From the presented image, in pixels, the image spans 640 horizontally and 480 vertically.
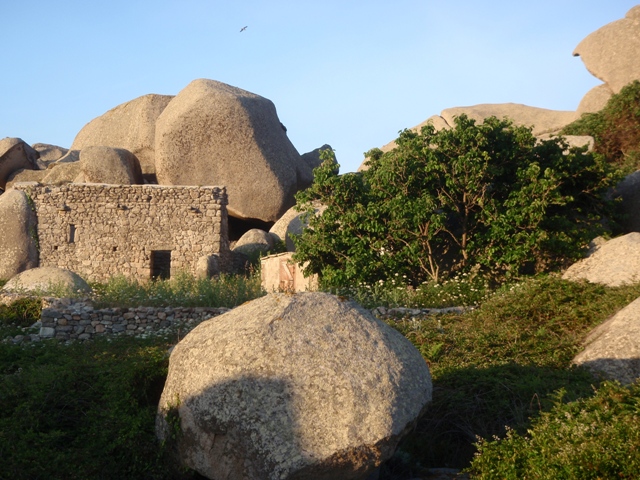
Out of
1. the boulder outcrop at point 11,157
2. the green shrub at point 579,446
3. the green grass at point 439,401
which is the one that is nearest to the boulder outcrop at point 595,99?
the green grass at point 439,401

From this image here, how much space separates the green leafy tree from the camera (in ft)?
50.1

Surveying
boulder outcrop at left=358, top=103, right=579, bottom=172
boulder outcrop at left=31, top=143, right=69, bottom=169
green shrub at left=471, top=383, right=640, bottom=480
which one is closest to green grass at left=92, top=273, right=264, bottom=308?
green shrub at left=471, top=383, right=640, bottom=480

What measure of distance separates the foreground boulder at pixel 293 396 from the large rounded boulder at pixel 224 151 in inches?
731

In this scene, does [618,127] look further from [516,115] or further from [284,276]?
[284,276]

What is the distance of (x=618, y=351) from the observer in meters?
8.53

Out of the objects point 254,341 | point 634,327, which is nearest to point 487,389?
point 634,327

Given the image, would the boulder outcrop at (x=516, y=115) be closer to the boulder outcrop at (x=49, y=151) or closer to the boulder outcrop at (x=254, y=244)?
the boulder outcrop at (x=254, y=244)

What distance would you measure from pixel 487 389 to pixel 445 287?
723 cm

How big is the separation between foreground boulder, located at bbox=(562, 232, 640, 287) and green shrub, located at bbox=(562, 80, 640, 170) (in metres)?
8.60

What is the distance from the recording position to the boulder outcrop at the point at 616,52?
2620 cm

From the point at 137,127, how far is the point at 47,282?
1216 centimetres

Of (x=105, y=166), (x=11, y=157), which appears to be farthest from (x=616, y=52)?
(x=11, y=157)

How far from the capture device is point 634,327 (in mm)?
8758

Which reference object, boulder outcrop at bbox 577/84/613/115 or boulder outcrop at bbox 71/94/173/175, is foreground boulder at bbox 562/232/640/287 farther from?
boulder outcrop at bbox 71/94/173/175
